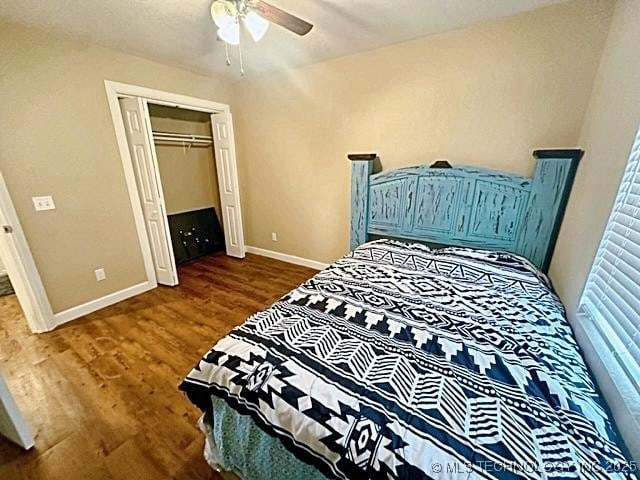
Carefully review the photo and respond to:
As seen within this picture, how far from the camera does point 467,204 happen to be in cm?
221

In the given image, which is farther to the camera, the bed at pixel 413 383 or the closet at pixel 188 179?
the closet at pixel 188 179

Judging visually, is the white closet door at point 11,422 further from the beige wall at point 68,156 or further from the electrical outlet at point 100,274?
the electrical outlet at point 100,274

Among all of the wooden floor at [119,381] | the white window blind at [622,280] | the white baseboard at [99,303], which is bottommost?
the wooden floor at [119,381]

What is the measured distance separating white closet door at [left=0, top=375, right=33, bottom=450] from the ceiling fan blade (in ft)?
7.79

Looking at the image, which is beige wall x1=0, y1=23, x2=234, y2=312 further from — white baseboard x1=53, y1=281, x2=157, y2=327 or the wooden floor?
the wooden floor

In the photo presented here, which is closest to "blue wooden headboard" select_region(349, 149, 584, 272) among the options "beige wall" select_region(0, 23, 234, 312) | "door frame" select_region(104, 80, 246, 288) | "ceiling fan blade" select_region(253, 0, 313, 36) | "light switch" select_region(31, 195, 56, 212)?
"ceiling fan blade" select_region(253, 0, 313, 36)

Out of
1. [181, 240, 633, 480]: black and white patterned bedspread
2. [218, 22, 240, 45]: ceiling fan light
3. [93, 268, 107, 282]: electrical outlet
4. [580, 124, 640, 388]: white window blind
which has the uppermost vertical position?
[218, 22, 240, 45]: ceiling fan light

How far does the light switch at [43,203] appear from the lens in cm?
215

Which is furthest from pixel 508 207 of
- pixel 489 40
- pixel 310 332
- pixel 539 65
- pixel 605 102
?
pixel 310 332

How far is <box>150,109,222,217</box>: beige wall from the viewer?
3578mm

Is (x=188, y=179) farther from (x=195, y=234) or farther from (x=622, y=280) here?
(x=622, y=280)

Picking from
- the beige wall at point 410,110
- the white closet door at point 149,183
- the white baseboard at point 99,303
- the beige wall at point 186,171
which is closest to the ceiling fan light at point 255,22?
the beige wall at point 410,110

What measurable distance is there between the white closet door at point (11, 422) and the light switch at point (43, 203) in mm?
1551

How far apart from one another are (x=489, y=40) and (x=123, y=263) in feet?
13.2
